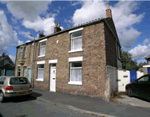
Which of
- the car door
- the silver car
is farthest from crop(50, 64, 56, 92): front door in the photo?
the car door

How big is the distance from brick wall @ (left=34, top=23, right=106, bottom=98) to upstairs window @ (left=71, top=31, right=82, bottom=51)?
415 millimetres

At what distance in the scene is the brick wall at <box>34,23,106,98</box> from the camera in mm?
7378

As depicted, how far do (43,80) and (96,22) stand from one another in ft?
26.1

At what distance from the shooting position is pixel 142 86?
258 inches

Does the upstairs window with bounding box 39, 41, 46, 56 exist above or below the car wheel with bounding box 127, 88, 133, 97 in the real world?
Result: above

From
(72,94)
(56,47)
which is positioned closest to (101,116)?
(72,94)

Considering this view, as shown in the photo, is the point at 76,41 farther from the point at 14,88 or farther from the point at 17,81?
the point at 14,88

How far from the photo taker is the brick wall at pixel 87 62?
7.38 m

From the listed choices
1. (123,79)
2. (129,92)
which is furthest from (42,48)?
(129,92)

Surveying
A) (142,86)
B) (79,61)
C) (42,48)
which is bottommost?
(142,86)

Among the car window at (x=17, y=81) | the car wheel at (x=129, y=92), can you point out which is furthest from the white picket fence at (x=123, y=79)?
the car window at (x=17, y=81)

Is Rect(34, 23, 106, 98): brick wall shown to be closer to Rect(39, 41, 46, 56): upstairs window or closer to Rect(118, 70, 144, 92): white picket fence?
Rect(39, 41, 46, 56): upstairs window

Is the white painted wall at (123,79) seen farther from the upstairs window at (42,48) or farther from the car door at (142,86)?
the upstairs window at (42,48)

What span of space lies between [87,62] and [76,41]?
2.42 m
